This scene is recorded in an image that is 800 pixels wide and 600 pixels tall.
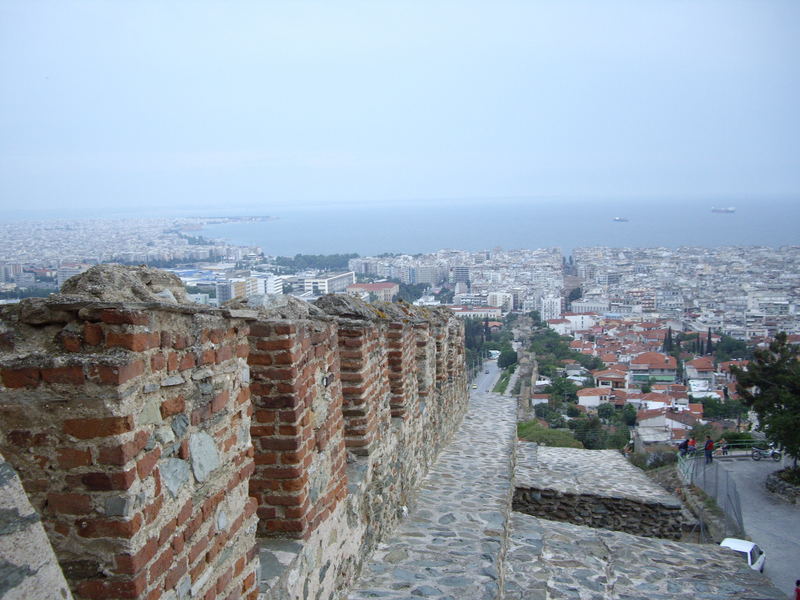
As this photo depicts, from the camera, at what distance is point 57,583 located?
1.40 m

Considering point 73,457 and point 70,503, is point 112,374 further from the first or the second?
point 70,503

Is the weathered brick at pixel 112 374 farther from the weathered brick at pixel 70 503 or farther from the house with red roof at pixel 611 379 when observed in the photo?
the house with red roof at pixel 611 379

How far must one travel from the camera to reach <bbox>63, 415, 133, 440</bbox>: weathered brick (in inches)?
69.3

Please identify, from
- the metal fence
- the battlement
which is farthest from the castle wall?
the metal fence

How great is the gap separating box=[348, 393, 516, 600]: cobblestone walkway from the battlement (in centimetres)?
60

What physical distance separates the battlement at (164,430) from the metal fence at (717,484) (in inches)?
319

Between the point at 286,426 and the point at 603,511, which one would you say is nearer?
the point at 286,426

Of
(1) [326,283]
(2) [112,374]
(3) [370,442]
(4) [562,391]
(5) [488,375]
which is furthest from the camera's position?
(5) [488,375]

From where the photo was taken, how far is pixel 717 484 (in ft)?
35.9

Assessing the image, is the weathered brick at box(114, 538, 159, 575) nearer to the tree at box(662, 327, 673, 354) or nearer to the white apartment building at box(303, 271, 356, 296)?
the white apartment building at box(303, 271, 356, 296)

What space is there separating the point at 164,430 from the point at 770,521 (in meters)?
12.3

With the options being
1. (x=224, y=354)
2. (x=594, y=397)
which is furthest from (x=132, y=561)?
(x=594, y=397)

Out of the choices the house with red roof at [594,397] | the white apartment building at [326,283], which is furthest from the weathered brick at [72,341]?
the house with red roof at [594,397]

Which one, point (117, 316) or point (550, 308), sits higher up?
point (117, 316)
